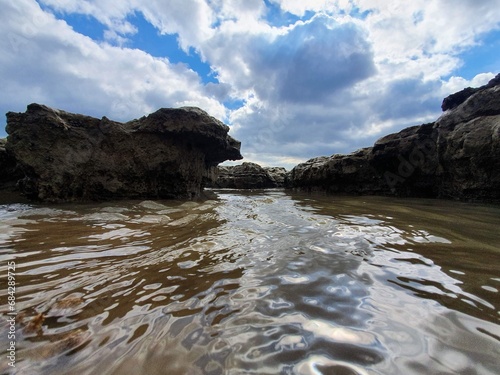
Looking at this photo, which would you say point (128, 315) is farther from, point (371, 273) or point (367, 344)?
point (371, 273)

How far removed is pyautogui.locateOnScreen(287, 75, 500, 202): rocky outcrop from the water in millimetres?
8896

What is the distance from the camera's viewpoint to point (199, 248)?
13.4 feet

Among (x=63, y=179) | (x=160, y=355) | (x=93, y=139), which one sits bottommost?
(x=160, y=355)

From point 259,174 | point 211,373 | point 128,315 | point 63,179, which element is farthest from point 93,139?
point 259,174

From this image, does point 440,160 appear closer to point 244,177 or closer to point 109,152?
point 109,152

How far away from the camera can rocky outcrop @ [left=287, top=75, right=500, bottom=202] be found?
1068cm

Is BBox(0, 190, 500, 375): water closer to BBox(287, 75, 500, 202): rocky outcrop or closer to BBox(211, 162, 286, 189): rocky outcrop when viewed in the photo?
BBox(287, 75, 500, 202): rocky outcrop

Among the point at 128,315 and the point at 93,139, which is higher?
the point at 93,139

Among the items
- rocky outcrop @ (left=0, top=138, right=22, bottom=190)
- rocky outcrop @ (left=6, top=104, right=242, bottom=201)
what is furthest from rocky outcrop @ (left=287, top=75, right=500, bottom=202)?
rocky outcrop @ (left=0, top=138, right=22, bottom=190)

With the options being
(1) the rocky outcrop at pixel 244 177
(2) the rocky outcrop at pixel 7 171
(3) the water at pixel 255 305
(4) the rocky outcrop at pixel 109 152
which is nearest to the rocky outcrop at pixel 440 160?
(3) the water at pixel 255 305

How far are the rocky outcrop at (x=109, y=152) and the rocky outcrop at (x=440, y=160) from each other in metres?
11.3

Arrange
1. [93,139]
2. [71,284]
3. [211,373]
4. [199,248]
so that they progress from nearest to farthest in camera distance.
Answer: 1. [211,373]
2. [71,284]
3. [199,248]
4. [93,139]

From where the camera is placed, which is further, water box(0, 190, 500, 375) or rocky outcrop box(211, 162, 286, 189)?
rocky outcrop box(211, 162, 286, 189)

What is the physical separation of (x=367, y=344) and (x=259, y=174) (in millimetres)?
36179
